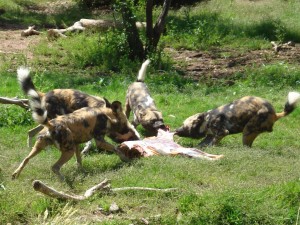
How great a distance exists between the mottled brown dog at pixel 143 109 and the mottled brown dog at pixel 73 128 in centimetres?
69

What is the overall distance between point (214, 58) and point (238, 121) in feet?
18.4

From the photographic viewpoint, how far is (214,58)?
1323 centimetres

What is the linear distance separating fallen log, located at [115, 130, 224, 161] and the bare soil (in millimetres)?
4635

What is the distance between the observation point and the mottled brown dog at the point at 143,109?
26.7 feet

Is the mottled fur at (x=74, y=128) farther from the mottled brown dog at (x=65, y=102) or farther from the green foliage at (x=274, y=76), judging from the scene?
the green foliage at (x=274, y=76)

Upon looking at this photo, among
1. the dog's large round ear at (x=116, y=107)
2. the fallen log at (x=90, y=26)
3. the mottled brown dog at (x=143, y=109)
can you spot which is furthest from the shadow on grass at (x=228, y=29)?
the dog's large round ear at (x=116, y=107)

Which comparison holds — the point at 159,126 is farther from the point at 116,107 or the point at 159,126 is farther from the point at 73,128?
the point at 73,128

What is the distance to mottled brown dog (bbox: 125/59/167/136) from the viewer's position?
26.7 ft

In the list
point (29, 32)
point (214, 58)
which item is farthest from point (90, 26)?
point (214, 58)

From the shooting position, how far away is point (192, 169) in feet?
20.9

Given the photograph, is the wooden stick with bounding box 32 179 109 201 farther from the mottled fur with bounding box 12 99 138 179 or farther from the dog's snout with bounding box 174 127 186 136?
the dog's snout with bounding box 174 127 186 136

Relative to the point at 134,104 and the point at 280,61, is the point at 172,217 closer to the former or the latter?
the point at 134,104

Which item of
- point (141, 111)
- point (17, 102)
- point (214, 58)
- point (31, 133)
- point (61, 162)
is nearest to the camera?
point (61, 162)

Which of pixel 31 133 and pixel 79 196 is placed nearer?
pixel 79 196
